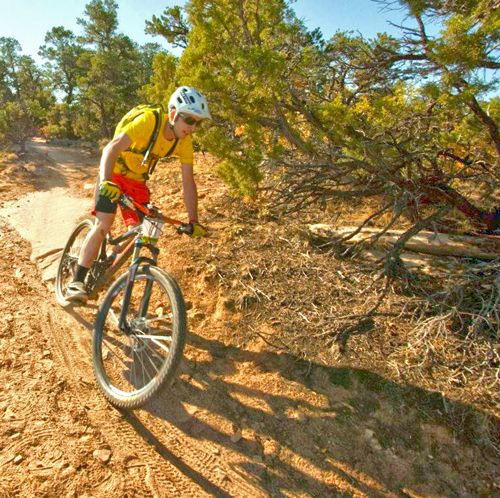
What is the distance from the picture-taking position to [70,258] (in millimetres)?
4473

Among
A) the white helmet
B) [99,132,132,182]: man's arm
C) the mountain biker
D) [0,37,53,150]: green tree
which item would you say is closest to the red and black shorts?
the mountain biker

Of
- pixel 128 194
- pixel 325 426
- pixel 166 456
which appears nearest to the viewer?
pixel 166 456

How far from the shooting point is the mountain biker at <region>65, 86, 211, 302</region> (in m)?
3.22

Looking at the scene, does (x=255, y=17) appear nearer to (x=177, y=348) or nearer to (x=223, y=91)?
(x=223, y=91)

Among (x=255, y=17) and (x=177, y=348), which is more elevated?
(x=255, y=17)

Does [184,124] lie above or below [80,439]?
above

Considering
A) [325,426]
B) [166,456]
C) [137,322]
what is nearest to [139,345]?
[137,322]

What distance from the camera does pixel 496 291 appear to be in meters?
3.43

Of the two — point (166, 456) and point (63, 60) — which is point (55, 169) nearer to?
point (166, 456)

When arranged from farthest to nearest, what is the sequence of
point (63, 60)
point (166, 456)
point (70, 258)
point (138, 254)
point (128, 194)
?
point (63, 60) < point (70, 258) < point (128, 194) < point (138, 254) < point (166, 456)

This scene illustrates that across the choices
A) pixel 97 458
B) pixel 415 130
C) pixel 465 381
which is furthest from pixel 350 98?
pixel 97 458

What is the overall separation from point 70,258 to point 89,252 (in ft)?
3.40

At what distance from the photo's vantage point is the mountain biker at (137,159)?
322 centimetres

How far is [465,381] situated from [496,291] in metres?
0.98
